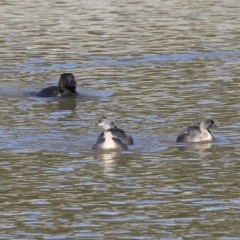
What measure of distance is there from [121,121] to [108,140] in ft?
8.95

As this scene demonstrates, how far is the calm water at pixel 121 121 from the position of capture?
12.3 m

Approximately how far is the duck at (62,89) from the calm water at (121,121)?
8.7 inches

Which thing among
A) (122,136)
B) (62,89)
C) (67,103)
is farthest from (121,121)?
(62,89)

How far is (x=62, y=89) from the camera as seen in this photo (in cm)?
2269

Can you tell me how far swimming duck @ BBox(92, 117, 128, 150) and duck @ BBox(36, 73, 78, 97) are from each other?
226 inches

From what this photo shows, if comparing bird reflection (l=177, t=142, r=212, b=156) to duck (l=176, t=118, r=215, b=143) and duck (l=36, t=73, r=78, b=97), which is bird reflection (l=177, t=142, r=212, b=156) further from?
duck (l=36, t=73, r=78, b=97)

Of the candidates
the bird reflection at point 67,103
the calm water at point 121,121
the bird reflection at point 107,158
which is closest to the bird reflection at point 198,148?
the calm water at point 121,121

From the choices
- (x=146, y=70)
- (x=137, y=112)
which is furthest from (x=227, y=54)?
(x=137, y=112)

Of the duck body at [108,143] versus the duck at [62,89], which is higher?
the duck at [62,89]

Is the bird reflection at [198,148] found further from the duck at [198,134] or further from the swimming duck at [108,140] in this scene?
the swimming duck at [108,140]

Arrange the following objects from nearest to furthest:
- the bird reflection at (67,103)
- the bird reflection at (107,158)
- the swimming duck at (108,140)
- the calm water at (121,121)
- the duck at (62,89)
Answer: the calm water at (121,121) < the bird reflection at (107,158) < the swimming duck at (108,140) < the bird reflection at (67,103) < the duck at (62,89)

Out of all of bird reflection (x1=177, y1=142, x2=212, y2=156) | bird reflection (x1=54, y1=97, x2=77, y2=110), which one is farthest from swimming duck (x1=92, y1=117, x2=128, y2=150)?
bird reflection (x1=54, y1=97, x2=77, y2=110)

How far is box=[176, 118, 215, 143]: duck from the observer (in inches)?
663

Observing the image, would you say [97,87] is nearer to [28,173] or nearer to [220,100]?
[220,100]
